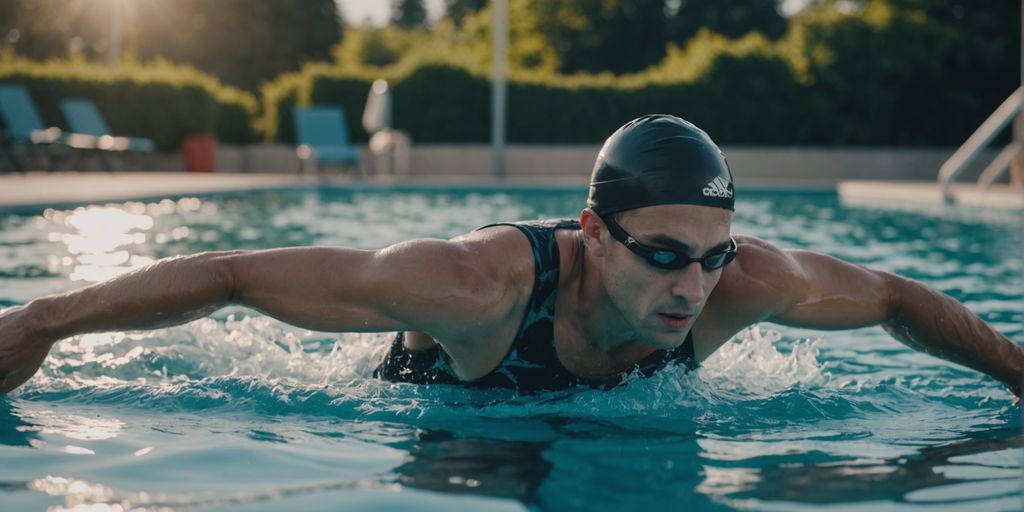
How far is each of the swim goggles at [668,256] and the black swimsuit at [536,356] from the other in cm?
33

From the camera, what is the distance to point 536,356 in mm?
3506

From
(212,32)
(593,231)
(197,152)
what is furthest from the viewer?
(212,32)

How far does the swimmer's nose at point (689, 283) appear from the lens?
2.95 metres

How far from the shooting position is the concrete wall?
922 inches

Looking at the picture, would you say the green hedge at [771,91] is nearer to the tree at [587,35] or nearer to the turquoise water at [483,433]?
the tree at [587,35]

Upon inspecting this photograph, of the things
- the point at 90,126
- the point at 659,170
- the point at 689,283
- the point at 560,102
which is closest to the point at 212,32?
the point at 560,102

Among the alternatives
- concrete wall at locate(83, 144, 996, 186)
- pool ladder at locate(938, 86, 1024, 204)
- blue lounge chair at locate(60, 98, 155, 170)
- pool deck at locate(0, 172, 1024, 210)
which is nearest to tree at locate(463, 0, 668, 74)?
concrete wall at locate(83, 144, 996, 186)

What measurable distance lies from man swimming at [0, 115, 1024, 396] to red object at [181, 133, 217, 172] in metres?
20.0

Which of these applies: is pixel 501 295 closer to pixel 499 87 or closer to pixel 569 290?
pixel 569 290

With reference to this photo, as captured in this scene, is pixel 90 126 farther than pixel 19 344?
Yes

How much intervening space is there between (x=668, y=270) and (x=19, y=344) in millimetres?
1887

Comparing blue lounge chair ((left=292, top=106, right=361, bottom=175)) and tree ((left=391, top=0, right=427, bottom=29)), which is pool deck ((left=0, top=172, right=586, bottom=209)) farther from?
tree ((left=391, top=0, right=427, bottom=29))

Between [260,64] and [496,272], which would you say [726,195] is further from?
[260,64]

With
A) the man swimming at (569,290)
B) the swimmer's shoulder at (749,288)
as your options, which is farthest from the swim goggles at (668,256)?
the swimmer's shoulder at (749,288)
